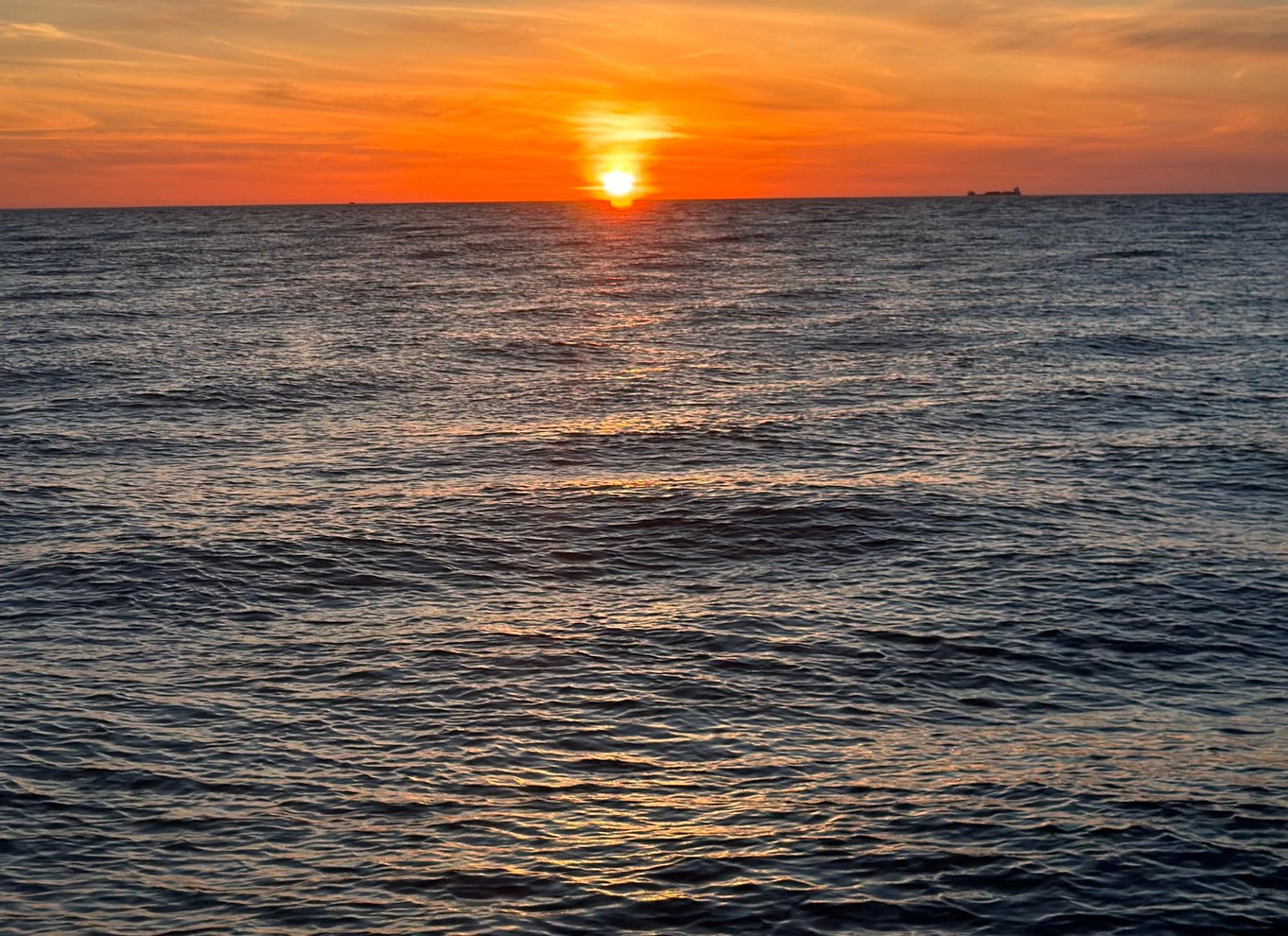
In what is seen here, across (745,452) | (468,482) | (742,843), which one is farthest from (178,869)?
(745,452)

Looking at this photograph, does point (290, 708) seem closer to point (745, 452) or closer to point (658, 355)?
point (745, 452)

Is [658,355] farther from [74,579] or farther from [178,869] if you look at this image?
[178,869]

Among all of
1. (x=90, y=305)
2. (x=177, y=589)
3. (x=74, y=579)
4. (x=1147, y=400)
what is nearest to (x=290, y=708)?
(x=177, y=589)

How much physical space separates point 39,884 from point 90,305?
66.1m

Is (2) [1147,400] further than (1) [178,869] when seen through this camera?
Yes

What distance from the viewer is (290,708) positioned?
18.2m

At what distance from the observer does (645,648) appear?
67.7 ft

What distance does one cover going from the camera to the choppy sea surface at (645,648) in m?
13.9

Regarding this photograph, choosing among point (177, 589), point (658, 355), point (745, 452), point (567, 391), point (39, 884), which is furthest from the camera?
point (658, 355)

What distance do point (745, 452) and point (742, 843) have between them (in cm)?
2074

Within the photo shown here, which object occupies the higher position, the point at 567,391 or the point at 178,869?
the point at 567,391

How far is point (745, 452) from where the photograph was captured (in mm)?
34625

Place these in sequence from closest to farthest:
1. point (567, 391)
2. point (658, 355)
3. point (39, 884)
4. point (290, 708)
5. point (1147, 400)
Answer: point (39, 884)
point (290, 708)
point (1147, 400)
point (567, 391)
point (658, 355)

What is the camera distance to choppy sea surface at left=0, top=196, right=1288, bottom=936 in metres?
13.9
